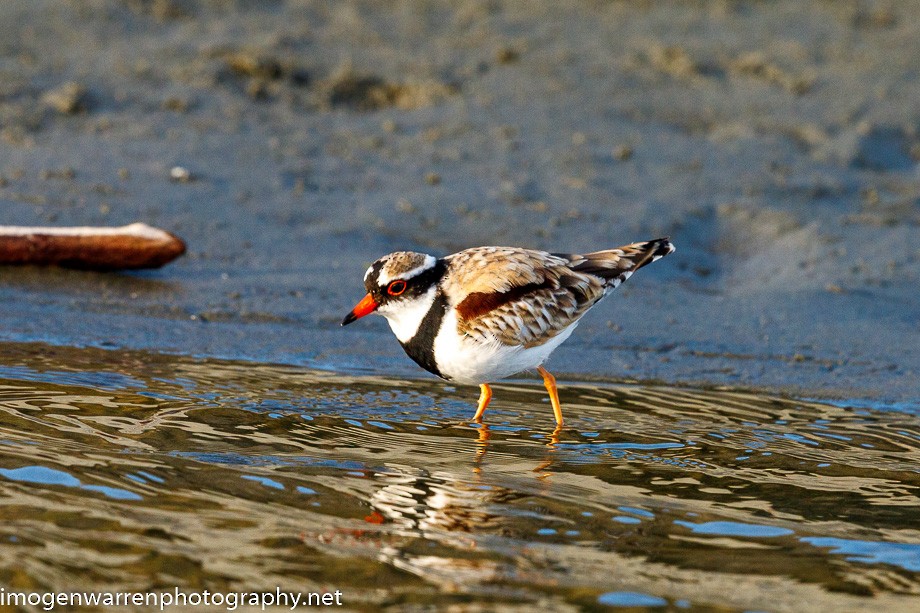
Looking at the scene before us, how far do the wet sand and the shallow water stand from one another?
0.85 meters

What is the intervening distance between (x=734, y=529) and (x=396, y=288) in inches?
94.6

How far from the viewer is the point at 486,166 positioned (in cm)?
1102

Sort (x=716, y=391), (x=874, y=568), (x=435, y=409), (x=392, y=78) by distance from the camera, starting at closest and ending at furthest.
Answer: (x=874, y=568)
(x=435, y=409)
(x=716, y=391)
(x=392, y=78)

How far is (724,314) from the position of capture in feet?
30.0

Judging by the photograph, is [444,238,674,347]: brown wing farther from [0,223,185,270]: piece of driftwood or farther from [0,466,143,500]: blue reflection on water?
[0,223,185,270]: piece of driftwood

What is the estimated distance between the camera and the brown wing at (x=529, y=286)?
705cm

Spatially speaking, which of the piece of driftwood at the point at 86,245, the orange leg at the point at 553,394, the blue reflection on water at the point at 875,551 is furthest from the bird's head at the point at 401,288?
the blue reflection on water at the point at 875,551

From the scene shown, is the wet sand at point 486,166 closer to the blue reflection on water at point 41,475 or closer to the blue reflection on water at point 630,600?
the blue reflection on water at point 41,475

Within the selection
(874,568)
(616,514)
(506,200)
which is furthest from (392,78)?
(874,568)

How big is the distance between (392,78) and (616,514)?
7155mm

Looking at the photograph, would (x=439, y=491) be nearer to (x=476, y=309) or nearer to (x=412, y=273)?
(x=476, y=309)

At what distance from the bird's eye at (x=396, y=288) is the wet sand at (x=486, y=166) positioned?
3.70 feet

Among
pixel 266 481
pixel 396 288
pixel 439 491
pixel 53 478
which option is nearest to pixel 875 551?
pixel 439 491

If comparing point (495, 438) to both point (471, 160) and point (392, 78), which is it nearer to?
point (471, 160)
